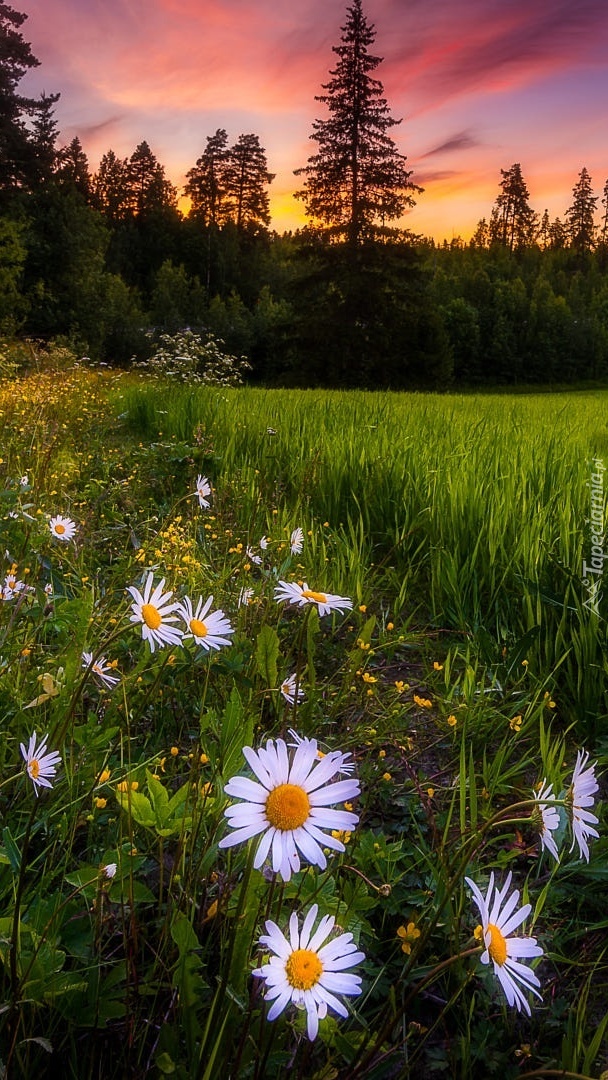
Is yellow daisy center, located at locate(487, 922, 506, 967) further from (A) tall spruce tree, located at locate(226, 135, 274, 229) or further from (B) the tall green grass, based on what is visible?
(A) tall spruce tree, located at locate(226, 135, 274, 229)

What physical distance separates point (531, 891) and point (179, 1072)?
2.64 ft

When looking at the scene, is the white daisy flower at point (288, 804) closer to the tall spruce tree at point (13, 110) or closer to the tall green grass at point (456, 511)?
the tall green grass at point (456, 511)

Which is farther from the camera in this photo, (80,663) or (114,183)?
(114,183)

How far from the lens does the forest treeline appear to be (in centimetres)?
2969

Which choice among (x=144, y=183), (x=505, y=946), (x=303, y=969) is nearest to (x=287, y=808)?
(x=303, y=969)

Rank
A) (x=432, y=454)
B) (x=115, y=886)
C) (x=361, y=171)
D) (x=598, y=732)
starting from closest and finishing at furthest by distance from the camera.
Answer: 1. (x=115, y=886)
2. (x=598, y=732)
3. (x=432, y=454)
4. (x=361, y=171)

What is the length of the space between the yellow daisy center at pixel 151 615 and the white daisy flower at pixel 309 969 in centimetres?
50

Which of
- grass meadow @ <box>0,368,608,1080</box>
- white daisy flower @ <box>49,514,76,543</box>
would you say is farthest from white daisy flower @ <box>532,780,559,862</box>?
white daisy flower @ <box>49,514,76,543</box>

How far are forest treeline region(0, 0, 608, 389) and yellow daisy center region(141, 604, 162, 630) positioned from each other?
2074 cm

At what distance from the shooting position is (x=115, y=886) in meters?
0.89

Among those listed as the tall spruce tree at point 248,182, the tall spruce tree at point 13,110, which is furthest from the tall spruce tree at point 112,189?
the tall spruce tree at point 13,110

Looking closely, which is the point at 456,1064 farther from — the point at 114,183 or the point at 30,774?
the point at 114,183

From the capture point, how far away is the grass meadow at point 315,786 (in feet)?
2.31

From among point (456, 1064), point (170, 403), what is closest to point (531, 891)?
point (456, 1064)
